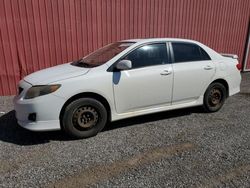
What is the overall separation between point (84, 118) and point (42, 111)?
25.8 inches

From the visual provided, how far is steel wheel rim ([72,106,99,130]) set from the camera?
3.85 meters

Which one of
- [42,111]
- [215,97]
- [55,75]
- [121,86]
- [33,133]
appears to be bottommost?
[33,133]

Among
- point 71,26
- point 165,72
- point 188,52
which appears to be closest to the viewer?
point 165,72

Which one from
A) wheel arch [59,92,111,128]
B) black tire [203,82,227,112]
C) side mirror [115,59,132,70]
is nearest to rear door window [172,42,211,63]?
black tire [203,82,227,112]

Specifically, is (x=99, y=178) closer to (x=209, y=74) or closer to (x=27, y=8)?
(x=209, y=74)

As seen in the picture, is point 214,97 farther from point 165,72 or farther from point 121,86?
point 121,86

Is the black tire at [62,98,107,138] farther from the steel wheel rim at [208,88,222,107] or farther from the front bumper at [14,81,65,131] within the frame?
the steel wheel rim at [208,88,222,107]

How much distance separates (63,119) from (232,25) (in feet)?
27.9

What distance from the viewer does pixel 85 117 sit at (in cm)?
393

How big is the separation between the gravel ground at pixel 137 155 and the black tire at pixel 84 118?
0.15 meters

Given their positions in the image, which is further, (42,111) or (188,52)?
(188,52)

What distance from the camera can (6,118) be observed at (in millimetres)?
4832

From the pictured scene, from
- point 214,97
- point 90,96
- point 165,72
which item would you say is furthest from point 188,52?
point 90,96

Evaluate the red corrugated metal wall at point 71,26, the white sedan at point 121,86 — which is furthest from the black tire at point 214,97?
the red corrugated metal wall at point 71,26
